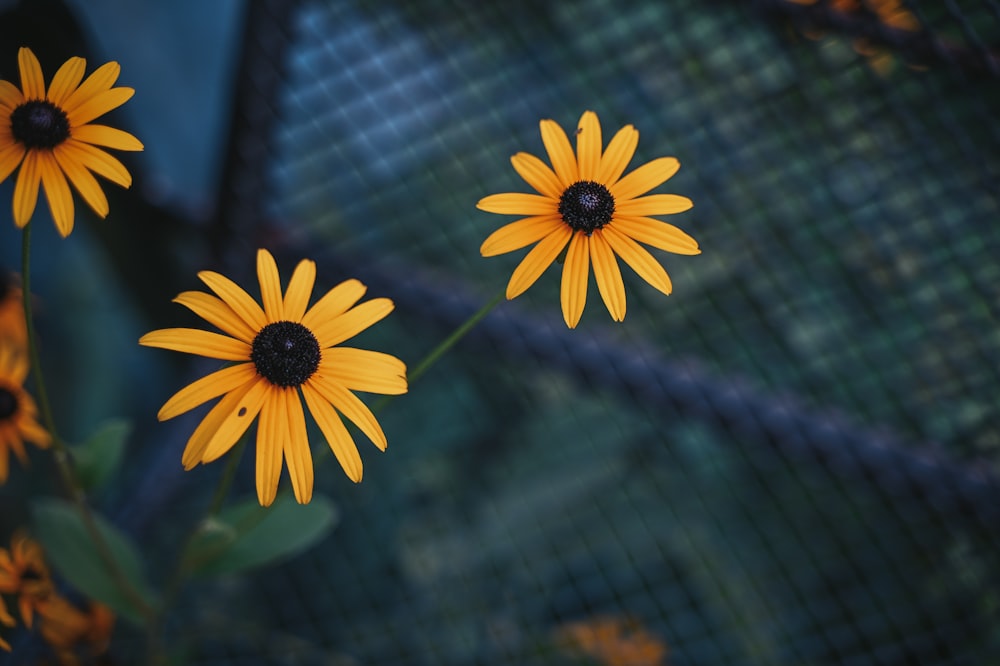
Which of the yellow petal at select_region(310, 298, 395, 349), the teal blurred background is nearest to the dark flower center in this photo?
the yellow petal at select_region(310, 298, 395, 349)

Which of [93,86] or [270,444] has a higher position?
[93,86]

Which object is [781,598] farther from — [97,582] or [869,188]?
[97,582]

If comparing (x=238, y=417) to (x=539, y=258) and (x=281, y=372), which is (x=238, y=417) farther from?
(x=539, y=258)

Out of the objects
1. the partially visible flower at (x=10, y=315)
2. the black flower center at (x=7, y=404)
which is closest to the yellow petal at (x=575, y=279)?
the black flower center at (x=7, y=404)

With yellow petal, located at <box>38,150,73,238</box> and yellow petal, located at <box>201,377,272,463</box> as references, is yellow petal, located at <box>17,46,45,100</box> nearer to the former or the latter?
→ yellow petal, located at <box>38,150,73,238</box>

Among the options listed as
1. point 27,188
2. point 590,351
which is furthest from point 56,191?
point 590,351
